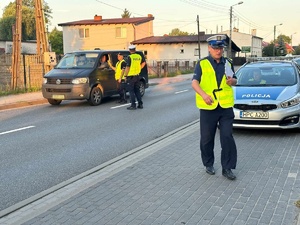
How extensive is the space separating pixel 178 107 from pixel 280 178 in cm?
804

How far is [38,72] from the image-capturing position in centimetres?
2014

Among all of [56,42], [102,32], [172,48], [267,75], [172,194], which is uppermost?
[56,42]

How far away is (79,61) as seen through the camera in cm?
1415

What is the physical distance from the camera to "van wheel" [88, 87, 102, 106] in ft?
43.9

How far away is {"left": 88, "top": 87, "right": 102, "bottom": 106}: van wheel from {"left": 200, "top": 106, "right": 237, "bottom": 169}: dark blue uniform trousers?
8544mm

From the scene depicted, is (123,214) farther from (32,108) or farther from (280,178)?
(32,108)

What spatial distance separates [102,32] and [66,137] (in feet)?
170

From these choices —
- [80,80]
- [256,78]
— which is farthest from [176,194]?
[80,80]

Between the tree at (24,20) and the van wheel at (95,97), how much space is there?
76914mm

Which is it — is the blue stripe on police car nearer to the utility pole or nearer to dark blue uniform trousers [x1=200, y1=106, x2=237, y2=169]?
dark blue uniform trousers [x1=200, y1=106, x2=237, y2=169]

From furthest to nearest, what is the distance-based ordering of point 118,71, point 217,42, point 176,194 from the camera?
point 118,71 → point 217,42 → point 176,194

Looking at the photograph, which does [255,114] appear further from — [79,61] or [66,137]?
[79,61]

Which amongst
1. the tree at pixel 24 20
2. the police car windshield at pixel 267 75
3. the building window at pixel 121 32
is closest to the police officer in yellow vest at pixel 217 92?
the police car windshield at pixel 267 75

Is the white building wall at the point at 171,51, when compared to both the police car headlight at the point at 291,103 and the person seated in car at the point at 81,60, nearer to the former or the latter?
the person seated in car at the point at 81,60
